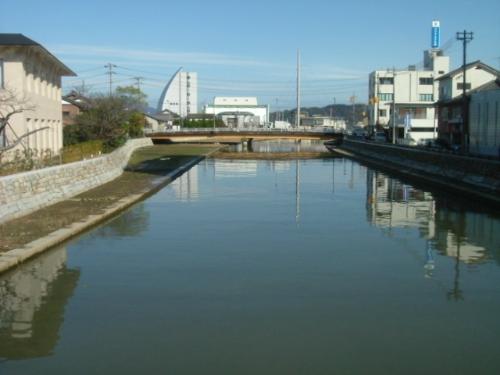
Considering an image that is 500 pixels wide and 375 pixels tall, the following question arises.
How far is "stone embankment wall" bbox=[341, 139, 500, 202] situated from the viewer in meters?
26.5

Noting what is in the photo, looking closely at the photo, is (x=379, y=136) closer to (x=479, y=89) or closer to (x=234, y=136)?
(x=234, y=136)

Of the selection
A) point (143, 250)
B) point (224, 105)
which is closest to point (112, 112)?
point (143, 250)

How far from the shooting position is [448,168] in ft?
112

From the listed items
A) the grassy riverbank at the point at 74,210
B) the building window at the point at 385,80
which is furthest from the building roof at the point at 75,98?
the building window at the point at 385,80

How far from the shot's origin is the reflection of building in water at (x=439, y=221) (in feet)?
53.4

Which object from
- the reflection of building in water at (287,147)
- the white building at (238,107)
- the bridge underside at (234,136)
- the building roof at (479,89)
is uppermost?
the white building at (238,107)

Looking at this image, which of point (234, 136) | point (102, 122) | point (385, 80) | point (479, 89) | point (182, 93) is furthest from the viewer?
point (182, 93)

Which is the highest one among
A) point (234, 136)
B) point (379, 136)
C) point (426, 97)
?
point (426, 97)

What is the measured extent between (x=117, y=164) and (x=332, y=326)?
28.6 metres

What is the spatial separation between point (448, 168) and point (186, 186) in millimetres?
13948

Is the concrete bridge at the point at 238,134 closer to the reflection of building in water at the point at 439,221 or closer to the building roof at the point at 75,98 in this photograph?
the building roof at the point at 75,98

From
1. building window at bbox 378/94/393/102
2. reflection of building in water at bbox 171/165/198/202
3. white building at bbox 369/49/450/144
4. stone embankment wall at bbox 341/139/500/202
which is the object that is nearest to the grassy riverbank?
reflection of building in water at bbox 171/165/198/202

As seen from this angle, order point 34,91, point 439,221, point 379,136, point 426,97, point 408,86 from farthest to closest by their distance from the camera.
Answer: point 426,97 < point 408,86 < point 379,136 < point 34,91 < point 439,221

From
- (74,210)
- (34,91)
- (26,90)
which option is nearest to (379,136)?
(34,91)
